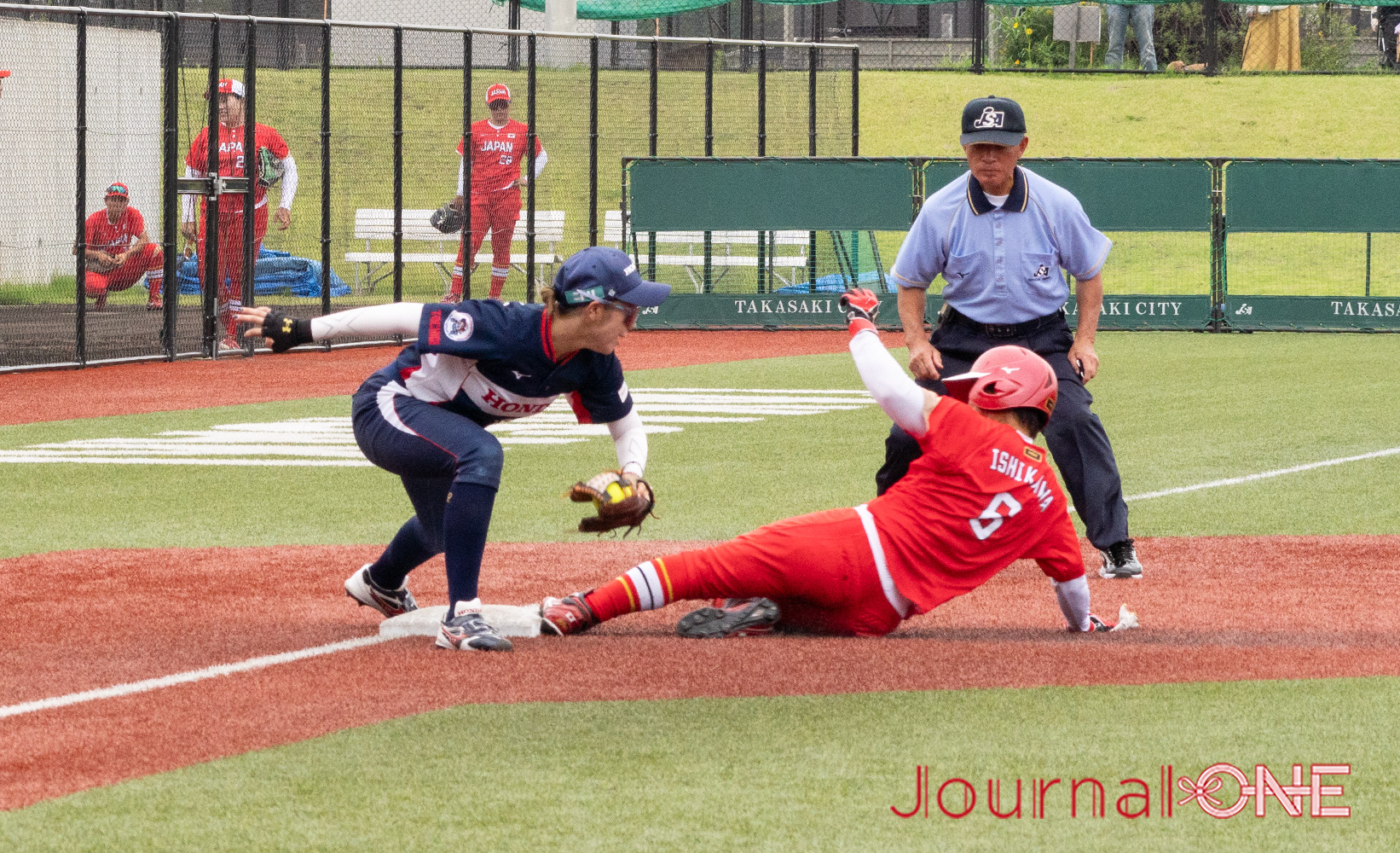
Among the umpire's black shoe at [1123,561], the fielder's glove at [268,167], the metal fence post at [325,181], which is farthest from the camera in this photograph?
the metal fence post at [325,181]

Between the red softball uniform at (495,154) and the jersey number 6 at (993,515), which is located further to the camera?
the red softball uniform at (495,154)

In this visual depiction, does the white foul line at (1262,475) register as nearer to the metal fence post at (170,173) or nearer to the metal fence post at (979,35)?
the metal fence post at (170,173)

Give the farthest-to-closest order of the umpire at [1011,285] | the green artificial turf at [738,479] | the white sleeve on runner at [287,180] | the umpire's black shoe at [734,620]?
the white sleeve on runner at [287,180], the green artificial turf at [738,479], the umpire at [1011,285], the umpire's black shoe at [734,620]

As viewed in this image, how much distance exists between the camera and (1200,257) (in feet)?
70.0

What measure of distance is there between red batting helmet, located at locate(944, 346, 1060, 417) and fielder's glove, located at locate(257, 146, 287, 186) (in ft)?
42.2

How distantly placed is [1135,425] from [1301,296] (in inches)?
345

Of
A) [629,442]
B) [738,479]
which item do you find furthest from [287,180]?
[629,442]

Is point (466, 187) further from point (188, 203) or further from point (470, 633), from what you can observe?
point (470, 633)

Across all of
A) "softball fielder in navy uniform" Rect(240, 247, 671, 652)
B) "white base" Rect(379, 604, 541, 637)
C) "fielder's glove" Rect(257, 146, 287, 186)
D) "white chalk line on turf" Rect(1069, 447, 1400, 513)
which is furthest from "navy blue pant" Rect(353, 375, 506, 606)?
"fielder's glove" Rect(257, 146, 287, 186)

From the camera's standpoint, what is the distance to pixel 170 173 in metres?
16.8

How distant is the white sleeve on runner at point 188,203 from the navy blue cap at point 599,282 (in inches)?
491

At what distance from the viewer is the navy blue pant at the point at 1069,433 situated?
7.08 meters

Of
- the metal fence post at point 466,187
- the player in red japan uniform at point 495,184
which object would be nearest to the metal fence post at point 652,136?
the player in red japan uniform at point 495,184

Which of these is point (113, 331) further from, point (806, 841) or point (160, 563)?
point (806, 841)
